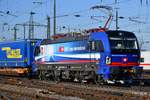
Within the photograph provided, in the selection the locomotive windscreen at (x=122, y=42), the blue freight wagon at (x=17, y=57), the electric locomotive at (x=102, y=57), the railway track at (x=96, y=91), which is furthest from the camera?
the blue freight wagon at (x=17, y=57)

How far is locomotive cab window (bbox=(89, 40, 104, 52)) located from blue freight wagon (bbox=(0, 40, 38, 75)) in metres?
10.8

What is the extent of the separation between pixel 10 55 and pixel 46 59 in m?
9.31

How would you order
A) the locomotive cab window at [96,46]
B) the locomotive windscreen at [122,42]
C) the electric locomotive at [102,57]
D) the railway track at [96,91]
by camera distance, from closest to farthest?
the railway track at [96,91], the electric locomotive at [102,57], the locomotive windscreen at [122,42], the locomotive cab window at [96,46]

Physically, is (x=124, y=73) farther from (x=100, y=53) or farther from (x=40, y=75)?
(x=40, y=75)

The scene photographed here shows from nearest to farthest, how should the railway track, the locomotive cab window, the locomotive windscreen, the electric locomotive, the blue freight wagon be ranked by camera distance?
the railway track, the electric locomotive, the locomotive windscreen, the locomotive cab window, the blue freight wagon

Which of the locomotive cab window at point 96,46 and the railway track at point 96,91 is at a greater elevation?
the locomotive cab window at point 96,46

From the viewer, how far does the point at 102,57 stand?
2700 centimetres

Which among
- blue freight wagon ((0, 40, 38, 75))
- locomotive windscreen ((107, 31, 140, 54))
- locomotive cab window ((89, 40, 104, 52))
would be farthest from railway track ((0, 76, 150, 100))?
blue freight wagon ((0, 40, 38, 75))

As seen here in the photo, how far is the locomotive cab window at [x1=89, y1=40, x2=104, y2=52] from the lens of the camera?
27266 millimetres

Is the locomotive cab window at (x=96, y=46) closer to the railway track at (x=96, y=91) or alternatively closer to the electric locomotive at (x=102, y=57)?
the electric locomotive at (x=102, y=57)

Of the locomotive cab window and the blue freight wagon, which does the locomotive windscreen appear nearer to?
the locomotive cab window

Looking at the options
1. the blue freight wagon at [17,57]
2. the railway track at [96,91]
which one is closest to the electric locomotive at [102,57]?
the railway track at [96,91]

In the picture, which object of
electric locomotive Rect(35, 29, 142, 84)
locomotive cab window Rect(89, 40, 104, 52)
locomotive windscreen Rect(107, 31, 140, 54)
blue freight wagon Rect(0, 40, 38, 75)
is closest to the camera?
electric locomotive Rect(35, 29, 142, 84)

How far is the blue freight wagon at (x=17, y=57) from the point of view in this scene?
39.9 m
